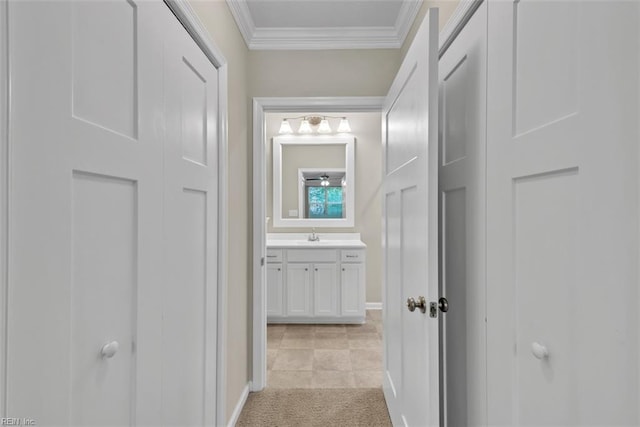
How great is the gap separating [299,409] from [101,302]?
1623 mm

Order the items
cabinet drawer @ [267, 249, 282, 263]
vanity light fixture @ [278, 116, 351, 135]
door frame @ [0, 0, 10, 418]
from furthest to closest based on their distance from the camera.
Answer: vanity light fixture @ [278, 116, 351, 135], cabinet drawer @ [267, 249, 282, 263], door frame @ [0, 0, 10, 418]

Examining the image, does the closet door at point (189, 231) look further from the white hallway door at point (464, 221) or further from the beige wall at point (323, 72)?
the white hallway door at point (464, 221)

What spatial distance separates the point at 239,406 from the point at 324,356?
39.2 inches

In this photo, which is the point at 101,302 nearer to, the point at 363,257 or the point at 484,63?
the point at 484,63

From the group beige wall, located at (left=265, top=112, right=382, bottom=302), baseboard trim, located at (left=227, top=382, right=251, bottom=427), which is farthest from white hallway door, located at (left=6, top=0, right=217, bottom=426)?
beige wall, located at (left=265, top=112, right=382, bottom=302)

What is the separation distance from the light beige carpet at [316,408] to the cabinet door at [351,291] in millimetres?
1331

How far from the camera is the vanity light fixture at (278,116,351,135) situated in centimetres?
402

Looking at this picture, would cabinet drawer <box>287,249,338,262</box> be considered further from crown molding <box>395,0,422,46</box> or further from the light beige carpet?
crown molding <box>395,0,422,46</box>

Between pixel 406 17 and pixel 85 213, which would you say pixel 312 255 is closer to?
pixel 406 17

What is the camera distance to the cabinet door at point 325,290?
142 inches

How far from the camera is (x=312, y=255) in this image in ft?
11.9

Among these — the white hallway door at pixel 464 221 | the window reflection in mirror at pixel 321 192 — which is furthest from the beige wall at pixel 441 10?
the window reflection in mirror at pixel 321 192

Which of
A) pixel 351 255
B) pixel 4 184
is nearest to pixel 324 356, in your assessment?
pixel 351 255

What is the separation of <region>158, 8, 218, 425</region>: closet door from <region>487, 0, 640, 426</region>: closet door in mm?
1044
